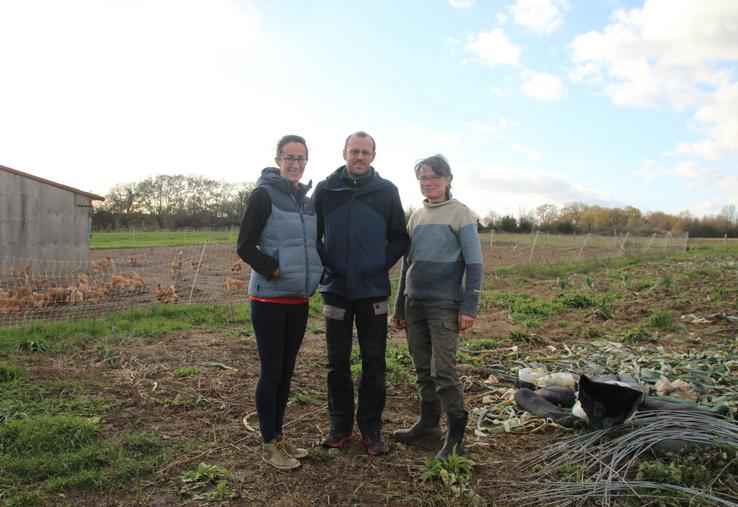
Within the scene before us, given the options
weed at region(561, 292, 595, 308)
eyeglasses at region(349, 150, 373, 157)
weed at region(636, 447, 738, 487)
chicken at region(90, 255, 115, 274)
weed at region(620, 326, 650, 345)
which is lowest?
weed at region(636, 447, 738, 487)

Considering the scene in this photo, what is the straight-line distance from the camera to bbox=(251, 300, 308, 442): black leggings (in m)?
2.70

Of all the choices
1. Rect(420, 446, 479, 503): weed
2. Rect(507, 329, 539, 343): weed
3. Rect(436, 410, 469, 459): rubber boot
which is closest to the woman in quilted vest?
Rect(420, 446, 479, 503): weed

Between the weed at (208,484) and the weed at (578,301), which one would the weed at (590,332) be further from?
the weed at (208,484)

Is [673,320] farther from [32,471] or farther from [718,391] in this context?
[32,471]

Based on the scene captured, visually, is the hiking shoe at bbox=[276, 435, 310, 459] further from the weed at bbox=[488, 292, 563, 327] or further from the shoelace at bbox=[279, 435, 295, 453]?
the weed at bbox=[488, 292, 563, 327]

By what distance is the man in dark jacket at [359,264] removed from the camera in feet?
9.68

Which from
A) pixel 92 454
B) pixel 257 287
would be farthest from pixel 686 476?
pixel 92 454

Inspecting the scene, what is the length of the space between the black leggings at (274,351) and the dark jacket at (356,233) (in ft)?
1.04

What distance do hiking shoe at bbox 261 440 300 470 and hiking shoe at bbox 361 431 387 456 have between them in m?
0.47

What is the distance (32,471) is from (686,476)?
11.7 feet

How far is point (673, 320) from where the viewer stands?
21.9 ft

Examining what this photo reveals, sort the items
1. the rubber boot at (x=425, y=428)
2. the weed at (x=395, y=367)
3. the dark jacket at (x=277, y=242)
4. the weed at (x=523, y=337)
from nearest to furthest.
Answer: the dark jacket at (x=277, y=242) < the rubber boot at (x=425, y=428) < the weed at (x=395, y=367) < the weed at (x=523, y=337)

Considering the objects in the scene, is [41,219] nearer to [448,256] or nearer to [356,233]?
[356,233]

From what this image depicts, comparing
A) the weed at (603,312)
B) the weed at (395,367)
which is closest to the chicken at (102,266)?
the weed at (395,367)
